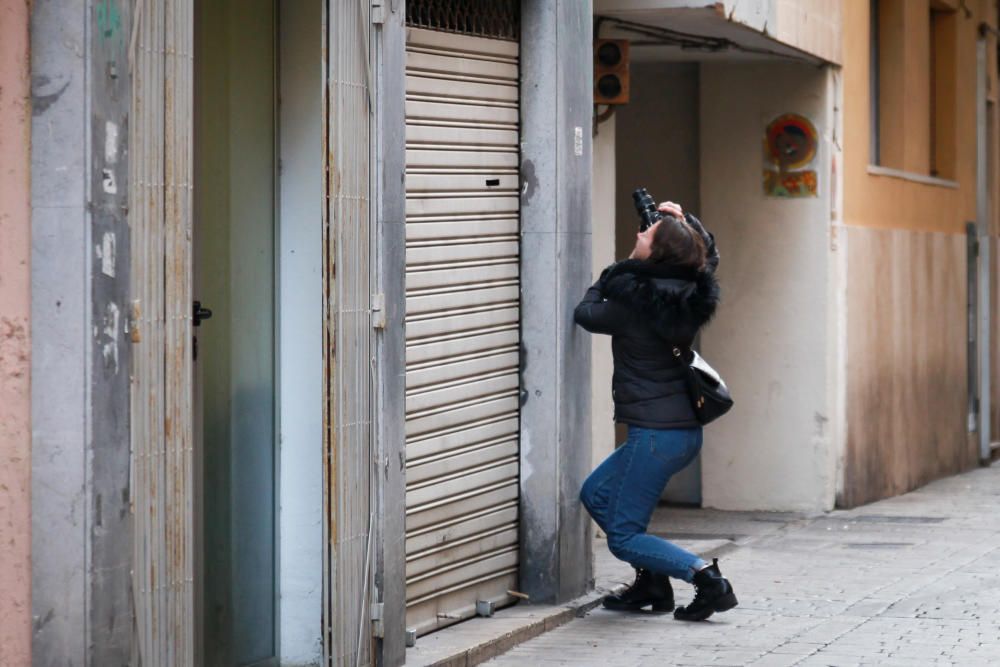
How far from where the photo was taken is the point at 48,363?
552cm

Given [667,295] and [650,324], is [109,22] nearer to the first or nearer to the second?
[667,295]

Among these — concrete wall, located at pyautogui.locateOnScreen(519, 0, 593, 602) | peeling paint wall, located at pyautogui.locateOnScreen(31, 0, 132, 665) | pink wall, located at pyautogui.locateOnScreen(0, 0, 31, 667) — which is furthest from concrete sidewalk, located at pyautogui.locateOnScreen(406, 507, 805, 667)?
pink wall, located at pyautogui.locateOnScreen(0, 0, 31, 667)

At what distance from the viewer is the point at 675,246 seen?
8.45 metres

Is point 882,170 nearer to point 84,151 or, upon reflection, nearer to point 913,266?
point 913,266

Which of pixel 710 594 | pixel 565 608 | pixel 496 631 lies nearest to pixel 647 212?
pixel 710 594

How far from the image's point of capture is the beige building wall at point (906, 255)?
555 inches

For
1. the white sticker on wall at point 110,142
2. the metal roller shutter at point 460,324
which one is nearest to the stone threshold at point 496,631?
the metal roller shutter at point 460,324

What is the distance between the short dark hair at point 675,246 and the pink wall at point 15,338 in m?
3.69

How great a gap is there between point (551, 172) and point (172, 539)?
140 inches

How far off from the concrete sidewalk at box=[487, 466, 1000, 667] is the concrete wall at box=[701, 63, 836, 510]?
801 millimetres

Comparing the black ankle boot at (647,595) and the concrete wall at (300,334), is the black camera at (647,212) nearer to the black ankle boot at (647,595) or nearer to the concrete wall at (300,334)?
the black ankle boot at (647,595)

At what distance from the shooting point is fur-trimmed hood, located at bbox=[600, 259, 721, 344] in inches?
329

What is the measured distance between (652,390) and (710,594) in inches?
39.8

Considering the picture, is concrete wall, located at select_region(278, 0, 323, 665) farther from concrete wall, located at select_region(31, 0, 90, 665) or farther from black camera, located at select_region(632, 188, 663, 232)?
black camera, located at select_region(632, 188, 663, 232)
